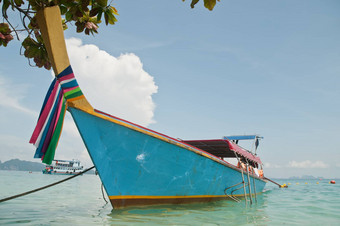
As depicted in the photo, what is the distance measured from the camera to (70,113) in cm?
502

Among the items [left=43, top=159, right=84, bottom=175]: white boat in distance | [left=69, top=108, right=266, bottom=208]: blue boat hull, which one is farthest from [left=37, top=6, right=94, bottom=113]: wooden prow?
[left=43, top=159, right=84, bottom=175]: white boat in distance

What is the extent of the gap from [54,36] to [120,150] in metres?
2.95

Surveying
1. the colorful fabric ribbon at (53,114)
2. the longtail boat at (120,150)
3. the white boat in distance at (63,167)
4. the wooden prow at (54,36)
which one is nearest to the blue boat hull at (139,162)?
the longtail boat at (120,150)

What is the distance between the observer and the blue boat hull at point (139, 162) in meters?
5.42

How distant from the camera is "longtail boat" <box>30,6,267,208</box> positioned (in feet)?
12.6

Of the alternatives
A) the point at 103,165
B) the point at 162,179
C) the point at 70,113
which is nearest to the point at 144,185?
the point at 162,179

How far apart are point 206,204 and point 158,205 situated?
7.60 ft

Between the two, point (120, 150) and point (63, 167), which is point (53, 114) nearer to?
point (120, 150)

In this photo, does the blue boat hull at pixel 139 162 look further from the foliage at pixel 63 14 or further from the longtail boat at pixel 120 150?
the foliage at pixel 63 14

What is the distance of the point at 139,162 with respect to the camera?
5.91 metres

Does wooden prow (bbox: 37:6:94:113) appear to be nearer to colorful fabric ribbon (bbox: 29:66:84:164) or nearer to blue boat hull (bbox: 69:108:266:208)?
colorful fabric ribbon (bbox: 29:66:84:164)

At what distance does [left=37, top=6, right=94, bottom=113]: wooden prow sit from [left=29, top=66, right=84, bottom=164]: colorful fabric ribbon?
20 centimetres

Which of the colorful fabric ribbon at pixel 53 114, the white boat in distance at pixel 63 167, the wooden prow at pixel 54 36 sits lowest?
the white boat in distance at pixel 63 167

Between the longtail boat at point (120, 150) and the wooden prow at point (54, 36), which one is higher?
the wooden prow at point (54, 36)
